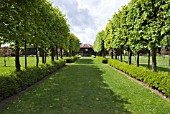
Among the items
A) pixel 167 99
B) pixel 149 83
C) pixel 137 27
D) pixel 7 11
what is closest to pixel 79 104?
pixel 167 99

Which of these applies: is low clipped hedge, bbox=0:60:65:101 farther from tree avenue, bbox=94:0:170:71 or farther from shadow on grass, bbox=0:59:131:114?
tree avenue, bbox=94:0:170:71

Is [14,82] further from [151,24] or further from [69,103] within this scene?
[151,24]

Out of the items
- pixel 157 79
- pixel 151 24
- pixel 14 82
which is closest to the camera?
pixel 14 82

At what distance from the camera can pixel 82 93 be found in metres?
12.2

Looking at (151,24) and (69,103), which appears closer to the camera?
(69,103)

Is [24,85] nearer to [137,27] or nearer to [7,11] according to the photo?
[7,11]

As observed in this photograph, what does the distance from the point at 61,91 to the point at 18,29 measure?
14.0 ft

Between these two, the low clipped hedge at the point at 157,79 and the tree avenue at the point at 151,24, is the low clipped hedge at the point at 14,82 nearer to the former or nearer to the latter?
the low clipped hedge at the point at 157,79

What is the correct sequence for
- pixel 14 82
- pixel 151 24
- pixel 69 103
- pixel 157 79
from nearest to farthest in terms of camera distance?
pixel 69 103 → pixel 14 82 → pixel 157 79 → pixel 151 24

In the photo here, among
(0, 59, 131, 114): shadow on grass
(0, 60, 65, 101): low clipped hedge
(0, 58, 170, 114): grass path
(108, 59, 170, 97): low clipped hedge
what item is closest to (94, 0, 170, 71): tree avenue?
(108, 59, 170, 97): low clipped hedge

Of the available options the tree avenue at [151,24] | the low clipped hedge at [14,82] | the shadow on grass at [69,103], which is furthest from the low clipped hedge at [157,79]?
the low clipped hedge at [14,82]

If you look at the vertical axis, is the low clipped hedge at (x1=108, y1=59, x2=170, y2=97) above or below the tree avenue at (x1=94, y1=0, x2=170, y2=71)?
below

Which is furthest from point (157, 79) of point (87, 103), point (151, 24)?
point (87, 103)

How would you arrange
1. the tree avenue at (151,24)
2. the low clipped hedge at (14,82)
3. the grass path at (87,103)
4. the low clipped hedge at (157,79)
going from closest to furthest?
the grass path at (87,103) → the low clipped hedge at (14,82) → the low clipped hedge at (157,79) → the tree avenue at (151,24)
